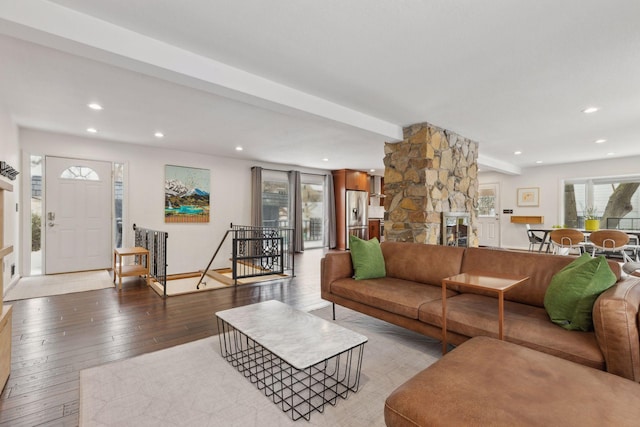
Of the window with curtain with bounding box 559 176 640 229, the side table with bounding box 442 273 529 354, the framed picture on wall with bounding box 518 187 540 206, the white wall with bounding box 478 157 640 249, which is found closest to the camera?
the side table with bounding box 442 273 529 354

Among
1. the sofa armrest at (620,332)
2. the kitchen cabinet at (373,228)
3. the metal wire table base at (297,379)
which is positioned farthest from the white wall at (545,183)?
the metal wire table base at (297,379)

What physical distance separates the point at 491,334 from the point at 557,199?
8.26 metres

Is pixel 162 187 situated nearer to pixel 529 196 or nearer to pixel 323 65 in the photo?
pixel 323 65

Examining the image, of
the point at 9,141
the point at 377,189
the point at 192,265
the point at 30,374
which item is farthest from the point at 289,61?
the point at 377,189

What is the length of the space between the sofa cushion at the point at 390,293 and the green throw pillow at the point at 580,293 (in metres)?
0.82

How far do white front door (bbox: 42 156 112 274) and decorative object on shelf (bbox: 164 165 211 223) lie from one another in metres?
1.04

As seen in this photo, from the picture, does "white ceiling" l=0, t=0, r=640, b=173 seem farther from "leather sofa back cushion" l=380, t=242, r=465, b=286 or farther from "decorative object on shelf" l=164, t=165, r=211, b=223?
"leather sofa back cushion" l=380, t=242, r=465, b=286

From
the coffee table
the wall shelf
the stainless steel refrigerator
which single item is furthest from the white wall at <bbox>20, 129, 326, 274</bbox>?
the wall shelf

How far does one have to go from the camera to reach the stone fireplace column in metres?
4.44

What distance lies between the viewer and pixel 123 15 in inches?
82.9

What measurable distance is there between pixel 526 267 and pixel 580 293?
0.68 meters

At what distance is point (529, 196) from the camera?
8.68 m

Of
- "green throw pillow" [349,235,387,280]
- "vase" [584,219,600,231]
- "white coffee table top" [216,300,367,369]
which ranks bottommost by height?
"white coffee table top" [216,300,367,369]

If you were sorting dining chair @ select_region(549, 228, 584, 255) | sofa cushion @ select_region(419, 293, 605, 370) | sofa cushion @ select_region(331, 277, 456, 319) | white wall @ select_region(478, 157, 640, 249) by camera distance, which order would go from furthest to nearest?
1. white wall @ select_region(478, 157, 640, 249)
2. dining chair @ select_region(549, 228, 584, 255)
3. sofa cushion @ select_region(331, 277, 456, 319)
4. sofa cushion @ select_region(419, 293, 605, 370)
